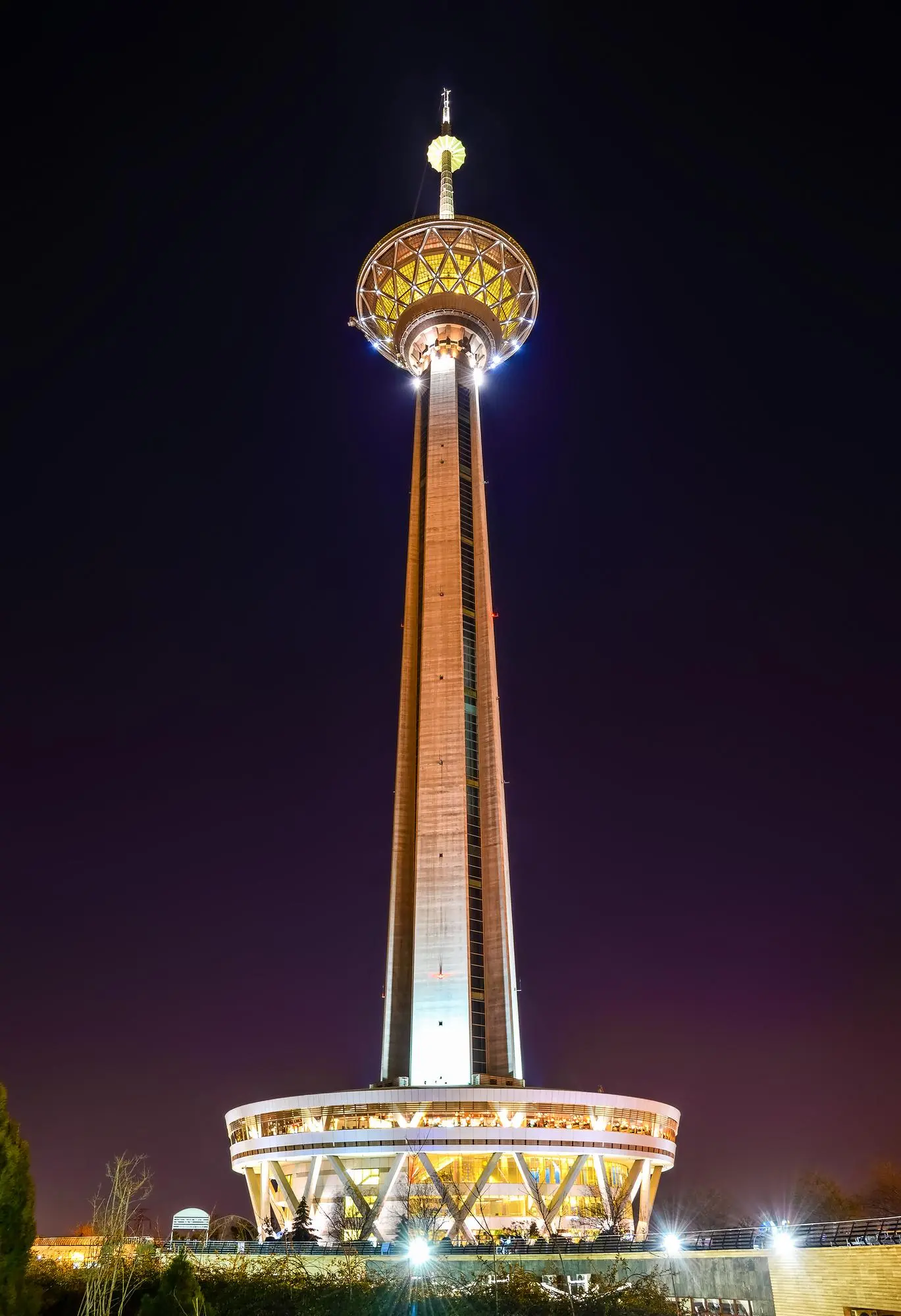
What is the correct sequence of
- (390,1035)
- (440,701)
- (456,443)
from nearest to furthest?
(390,1035) → (440,701) → (456,443)

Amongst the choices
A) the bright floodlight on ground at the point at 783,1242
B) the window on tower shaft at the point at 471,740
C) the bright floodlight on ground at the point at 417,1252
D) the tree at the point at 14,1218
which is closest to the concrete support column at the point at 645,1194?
the window on tower shaft at the point at 471,740

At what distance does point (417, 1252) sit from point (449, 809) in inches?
1699

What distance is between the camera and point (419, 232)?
102062mm

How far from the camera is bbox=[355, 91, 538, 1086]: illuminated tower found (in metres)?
68.5

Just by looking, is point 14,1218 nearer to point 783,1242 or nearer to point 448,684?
point 783,1242

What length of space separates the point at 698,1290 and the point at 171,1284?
47.5ft

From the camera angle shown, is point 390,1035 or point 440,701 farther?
point 440,701

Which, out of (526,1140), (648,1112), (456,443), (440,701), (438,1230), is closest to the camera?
(438,1230)

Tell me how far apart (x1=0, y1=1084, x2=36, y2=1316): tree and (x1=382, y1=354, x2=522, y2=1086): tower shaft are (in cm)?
4618

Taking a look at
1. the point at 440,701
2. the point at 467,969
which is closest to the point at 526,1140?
the point at 467,969

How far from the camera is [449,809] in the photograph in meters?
74.3

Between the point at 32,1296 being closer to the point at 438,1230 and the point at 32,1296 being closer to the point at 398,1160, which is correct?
the point at 438,1230

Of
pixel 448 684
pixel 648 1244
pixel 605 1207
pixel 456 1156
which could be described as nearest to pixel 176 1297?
pixel 648 1244

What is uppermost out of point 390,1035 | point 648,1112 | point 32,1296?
point 390,1035
